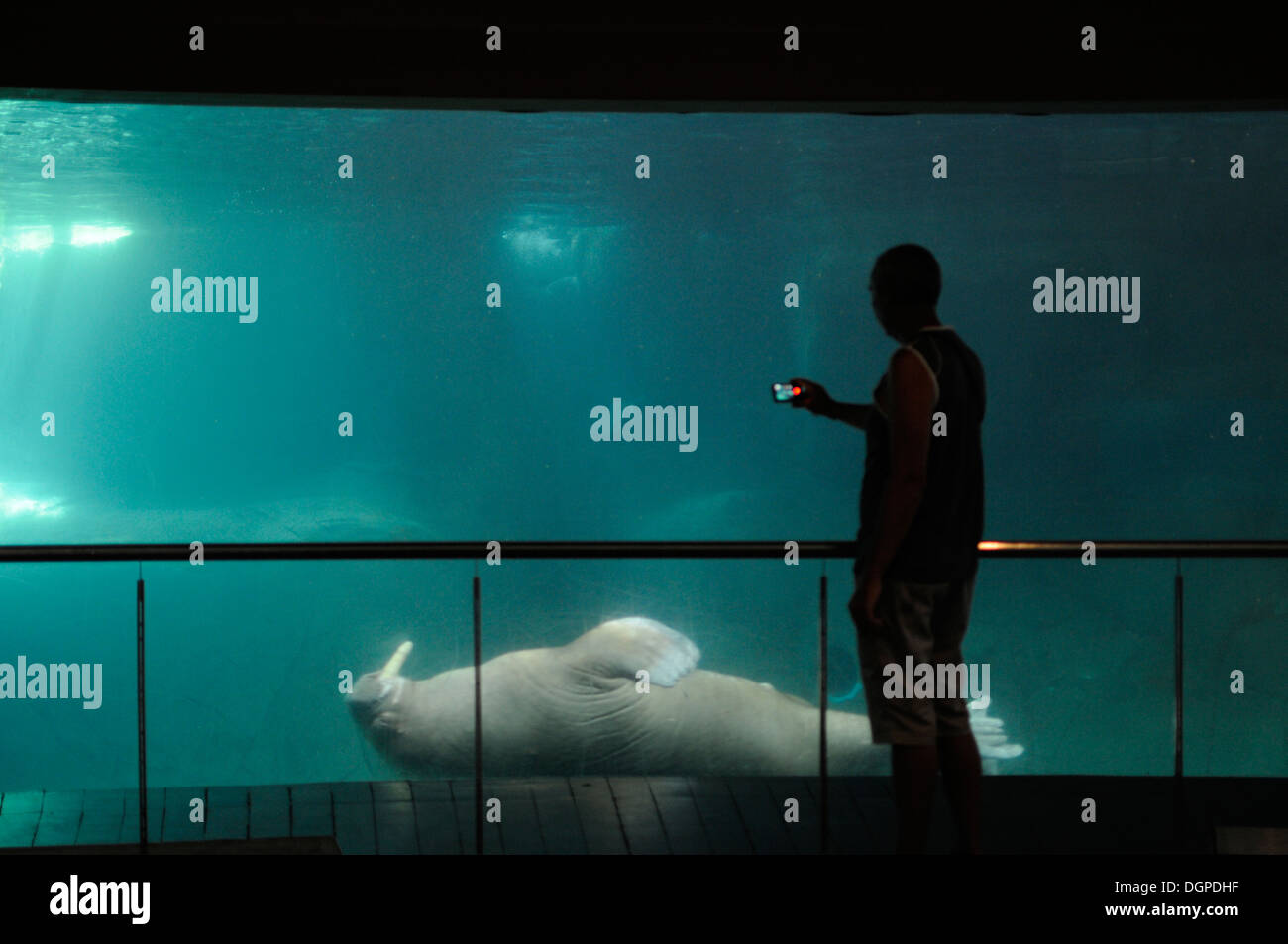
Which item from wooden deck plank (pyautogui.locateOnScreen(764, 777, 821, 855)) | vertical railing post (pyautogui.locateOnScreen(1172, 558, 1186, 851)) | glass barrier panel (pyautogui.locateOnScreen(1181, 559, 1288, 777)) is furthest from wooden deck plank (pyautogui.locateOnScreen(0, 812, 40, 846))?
glass barrier panel (pyautogui.locateOnScreen(1181, 559, 1288, 777))

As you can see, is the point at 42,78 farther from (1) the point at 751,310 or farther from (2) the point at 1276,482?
(1) the point at 751,310

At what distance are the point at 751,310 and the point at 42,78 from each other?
25532 millimetres

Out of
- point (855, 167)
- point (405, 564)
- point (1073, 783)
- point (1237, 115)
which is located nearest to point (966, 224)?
point (855, 167)

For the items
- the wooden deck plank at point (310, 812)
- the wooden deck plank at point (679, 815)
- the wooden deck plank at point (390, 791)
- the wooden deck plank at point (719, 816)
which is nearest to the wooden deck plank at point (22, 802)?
the wooden deck plank at point (310, 812)

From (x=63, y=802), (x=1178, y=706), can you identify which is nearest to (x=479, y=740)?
(x=63, y=802)

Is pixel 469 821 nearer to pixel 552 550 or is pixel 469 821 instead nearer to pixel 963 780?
pixel 552 550

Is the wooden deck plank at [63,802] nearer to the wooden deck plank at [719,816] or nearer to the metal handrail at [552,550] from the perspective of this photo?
the metal handrail at [552,550]

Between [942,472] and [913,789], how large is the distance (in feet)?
3.04

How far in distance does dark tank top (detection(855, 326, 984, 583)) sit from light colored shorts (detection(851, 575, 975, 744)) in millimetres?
55

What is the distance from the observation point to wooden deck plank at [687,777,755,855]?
382cm

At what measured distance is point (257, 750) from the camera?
4859mm

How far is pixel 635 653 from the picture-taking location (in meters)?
5.36

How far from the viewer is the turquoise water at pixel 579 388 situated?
32.7 feet
